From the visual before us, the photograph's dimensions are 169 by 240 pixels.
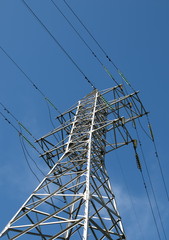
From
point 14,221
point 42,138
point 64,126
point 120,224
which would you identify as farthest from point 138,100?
point 14,221

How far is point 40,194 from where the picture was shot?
922 centimetres

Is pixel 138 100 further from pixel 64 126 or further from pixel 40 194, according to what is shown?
pixel 40 194

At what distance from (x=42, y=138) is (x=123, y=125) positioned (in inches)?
140

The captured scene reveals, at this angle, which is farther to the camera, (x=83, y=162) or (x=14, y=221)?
(x=83, y=162)

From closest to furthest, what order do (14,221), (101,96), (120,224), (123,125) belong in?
1. (14,221)
2. (120,224)
3. (123,125)
4. (101,96)

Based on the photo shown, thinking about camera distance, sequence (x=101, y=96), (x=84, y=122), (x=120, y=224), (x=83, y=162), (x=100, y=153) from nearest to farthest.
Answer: (x=120, y=224) < (x=83, y=162) < (x=100, y=153) < (x=84, y=122) < (x=101, y=96)

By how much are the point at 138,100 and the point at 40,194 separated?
23.3 feet

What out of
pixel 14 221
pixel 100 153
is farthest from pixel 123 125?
pixel 14 221

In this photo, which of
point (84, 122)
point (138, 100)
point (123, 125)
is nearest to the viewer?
point (123, 125)

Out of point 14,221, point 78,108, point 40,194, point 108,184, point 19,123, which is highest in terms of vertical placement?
point 78,108

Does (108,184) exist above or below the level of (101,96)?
below

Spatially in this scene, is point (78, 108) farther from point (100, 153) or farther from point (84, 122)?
point (100, 153)

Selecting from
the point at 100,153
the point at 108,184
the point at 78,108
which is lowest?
the point at 108,184

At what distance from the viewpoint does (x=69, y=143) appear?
1169 cm
